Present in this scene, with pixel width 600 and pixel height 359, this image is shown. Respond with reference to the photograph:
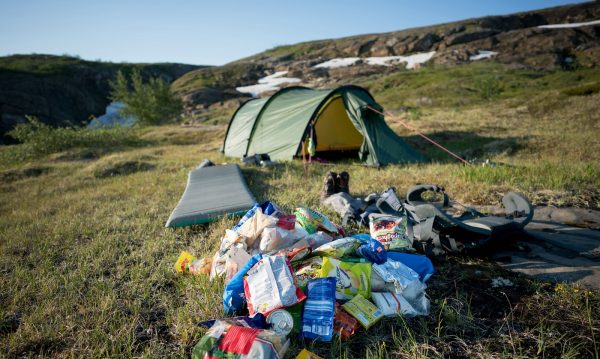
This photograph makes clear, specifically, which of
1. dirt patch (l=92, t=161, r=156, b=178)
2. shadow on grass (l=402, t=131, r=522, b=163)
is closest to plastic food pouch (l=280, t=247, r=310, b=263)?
shadow on grass (l=402, t=131, r=522, b=163)

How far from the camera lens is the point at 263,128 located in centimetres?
978

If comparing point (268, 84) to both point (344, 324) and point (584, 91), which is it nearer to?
point (584, 91)

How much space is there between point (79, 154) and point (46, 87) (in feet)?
140

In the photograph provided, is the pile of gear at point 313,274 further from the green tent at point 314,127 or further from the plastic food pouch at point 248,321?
the green tent at point 314,127

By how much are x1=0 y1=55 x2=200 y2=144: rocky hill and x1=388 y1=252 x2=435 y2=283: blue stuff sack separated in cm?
4065

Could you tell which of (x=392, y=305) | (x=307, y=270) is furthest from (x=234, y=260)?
(x=392, y=305)

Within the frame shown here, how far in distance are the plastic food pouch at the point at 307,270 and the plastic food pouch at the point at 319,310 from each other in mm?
135

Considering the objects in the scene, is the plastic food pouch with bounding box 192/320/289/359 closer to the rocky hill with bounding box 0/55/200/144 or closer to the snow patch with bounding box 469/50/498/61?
the rocky hill with bounding box 0/55/200/144

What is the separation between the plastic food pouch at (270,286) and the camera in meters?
1.94

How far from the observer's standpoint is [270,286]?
2.01 metres

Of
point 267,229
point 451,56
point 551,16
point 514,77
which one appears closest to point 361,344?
point 267,229

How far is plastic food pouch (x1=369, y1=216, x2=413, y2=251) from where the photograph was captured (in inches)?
115

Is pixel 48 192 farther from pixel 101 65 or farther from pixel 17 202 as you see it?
pixel 101 65

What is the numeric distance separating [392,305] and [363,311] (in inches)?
9.7
